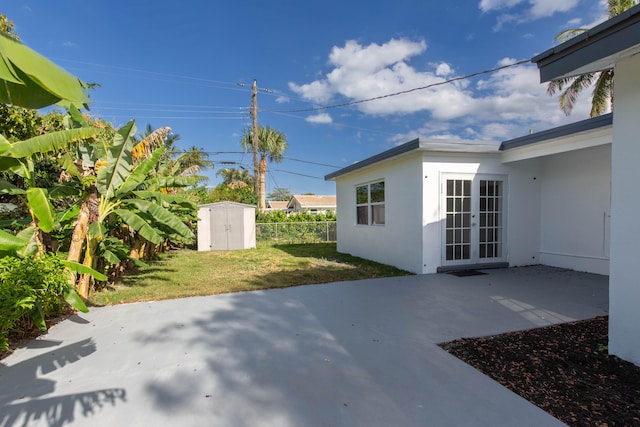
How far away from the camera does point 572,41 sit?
281cm

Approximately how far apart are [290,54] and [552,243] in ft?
45.0

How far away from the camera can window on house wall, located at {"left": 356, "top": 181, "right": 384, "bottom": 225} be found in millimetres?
9430

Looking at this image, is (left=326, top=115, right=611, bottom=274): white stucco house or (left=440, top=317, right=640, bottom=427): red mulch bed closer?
(left=440, top=317, right=640, bottom=427): red mulch bed

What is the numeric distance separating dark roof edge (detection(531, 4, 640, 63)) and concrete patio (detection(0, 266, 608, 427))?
10.0 feet

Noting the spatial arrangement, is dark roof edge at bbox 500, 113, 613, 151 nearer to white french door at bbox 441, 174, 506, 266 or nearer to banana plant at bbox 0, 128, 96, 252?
→ white french door at bbox 441, 174, 506, 266

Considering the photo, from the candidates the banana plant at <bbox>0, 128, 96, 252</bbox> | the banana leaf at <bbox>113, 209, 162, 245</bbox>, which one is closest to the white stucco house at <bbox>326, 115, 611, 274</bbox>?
the banana leaf at <bbox>113, 209, 162, 245</bbox>

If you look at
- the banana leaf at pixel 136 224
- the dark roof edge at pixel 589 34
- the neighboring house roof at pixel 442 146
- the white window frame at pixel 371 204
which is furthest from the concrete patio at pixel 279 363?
the white window frame at pixel 371 204

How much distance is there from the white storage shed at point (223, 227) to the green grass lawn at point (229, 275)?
3288 millimetres

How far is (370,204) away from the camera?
32.9ft

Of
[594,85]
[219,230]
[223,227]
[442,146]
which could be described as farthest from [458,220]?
[594,85]

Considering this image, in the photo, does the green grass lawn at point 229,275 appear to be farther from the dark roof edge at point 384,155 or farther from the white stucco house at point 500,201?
the dark roof edge at point 384,155

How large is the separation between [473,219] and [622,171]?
492 cm

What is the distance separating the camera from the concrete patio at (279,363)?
231cm

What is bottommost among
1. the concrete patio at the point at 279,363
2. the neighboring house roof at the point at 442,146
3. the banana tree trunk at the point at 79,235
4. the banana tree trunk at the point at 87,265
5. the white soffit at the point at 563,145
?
the concrete patio at the point at 279,363
